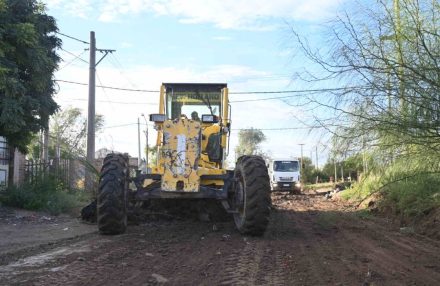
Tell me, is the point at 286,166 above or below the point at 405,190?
above

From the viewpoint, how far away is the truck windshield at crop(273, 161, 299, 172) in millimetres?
34688

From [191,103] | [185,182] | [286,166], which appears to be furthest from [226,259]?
[286,166]

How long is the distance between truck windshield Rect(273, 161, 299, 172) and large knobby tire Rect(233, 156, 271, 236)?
2461 cm

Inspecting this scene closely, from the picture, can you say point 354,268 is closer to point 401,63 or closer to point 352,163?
point 352,163

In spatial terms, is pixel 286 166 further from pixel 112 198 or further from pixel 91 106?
pixel 112 198

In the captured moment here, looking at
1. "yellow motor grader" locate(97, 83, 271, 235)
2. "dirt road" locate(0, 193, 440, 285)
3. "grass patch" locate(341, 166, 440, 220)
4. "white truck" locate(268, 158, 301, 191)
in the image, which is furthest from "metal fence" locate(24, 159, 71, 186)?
"white truck" locate(268, 158, 301, 191)

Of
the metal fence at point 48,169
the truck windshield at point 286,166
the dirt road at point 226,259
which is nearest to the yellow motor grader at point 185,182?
the dirt road at point 226,259

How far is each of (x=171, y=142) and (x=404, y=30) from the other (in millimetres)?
4943

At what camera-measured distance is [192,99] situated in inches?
503

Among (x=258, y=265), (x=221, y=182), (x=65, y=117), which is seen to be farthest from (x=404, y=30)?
(x=65, y=117)

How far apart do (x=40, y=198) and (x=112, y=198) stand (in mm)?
7424

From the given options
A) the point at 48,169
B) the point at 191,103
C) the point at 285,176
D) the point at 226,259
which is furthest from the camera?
the point at 285,176

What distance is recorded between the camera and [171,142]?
34.0 feet

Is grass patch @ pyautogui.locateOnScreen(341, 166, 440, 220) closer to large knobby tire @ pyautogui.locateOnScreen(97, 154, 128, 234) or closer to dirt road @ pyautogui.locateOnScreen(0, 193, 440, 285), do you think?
dirt road @ pyautogui.locateOnScreen(0, 193, 440, 285)
